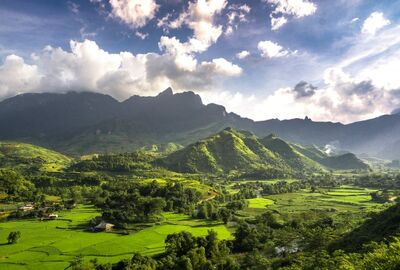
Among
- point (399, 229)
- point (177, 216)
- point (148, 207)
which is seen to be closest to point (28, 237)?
point (148, 207)

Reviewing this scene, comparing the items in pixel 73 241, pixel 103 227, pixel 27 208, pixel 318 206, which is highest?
pixel 27 208

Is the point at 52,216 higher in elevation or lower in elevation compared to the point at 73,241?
higher

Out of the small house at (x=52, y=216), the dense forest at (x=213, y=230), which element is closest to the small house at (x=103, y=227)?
the dense forest at (x=213, y=230)

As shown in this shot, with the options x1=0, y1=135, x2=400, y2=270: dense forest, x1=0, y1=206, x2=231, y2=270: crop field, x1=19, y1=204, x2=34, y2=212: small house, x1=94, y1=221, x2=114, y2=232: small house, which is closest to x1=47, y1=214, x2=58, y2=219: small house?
x1=0, y1=135, x2=400, y2=270: dense forest

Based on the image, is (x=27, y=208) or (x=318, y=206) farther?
(x=318, y=206)

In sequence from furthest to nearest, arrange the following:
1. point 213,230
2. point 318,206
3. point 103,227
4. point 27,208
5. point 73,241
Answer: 1. point 318,206
2. point 27,208
3. point 103,227
4. point 213,230
5. point 73,241

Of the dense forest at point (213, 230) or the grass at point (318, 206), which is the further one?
the grass at point (318, 206)

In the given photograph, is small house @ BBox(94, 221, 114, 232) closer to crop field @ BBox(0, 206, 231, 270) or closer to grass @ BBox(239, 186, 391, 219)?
crop field @ BBox(0, 206, 231, 270)

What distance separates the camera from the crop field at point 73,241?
95625mm

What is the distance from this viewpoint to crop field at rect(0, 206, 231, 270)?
95625mm

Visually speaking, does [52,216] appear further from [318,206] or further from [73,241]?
[318,206]

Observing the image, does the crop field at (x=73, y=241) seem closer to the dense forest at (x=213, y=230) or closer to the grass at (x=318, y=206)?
the dense forest at (x=213, y=230)

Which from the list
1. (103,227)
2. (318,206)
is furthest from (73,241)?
(318,206)

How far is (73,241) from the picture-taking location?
114 meters
